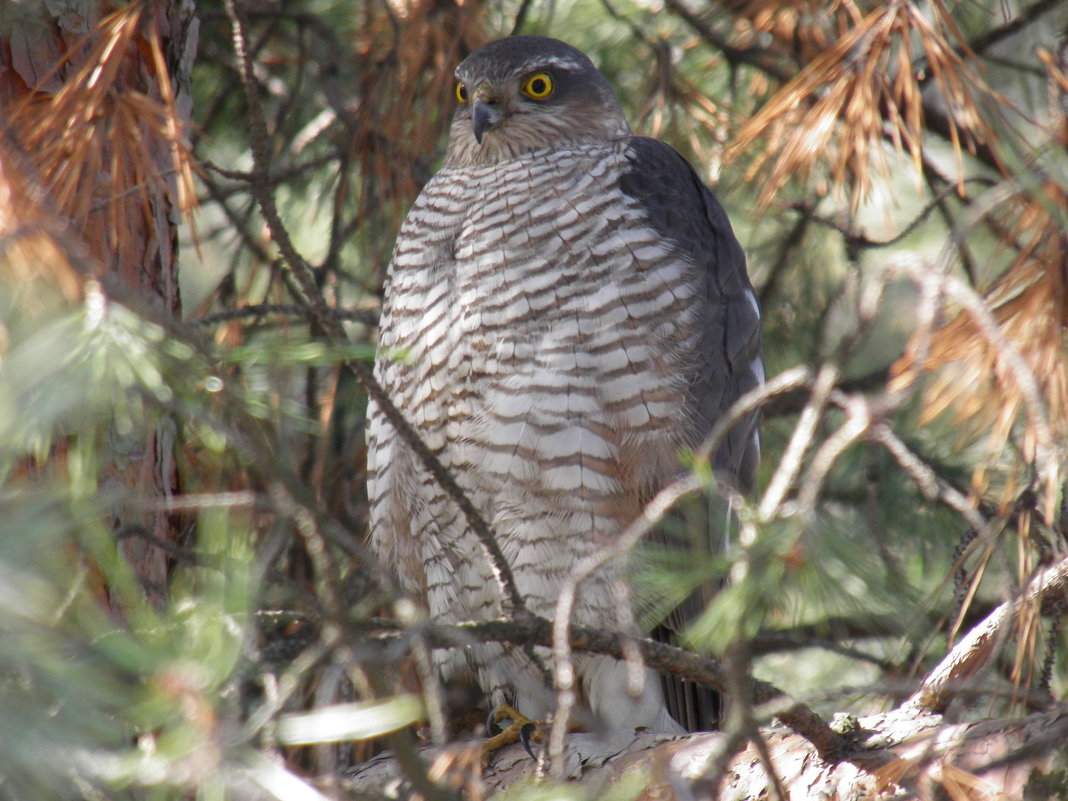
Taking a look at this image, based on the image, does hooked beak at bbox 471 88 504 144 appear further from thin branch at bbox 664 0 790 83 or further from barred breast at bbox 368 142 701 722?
thin branch at bbox 664 0 790 83

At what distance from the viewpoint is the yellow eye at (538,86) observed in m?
3.44

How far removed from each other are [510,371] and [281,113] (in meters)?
1.49

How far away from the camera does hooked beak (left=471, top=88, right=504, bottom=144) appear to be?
3.25m

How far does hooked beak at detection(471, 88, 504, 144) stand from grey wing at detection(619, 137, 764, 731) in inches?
16.4

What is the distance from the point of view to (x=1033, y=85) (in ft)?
Answer: 13.7

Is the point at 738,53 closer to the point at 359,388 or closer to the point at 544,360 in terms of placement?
the point at 544,360

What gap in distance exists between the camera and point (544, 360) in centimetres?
286

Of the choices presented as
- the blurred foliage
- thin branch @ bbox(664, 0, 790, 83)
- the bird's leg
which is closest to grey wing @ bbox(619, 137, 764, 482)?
the blurred foliage

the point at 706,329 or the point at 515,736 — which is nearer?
the point at 515,736

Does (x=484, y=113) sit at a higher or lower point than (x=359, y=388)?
higher

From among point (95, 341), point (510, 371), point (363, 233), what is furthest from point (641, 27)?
point (95, 341)

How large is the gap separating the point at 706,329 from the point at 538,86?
100 cm

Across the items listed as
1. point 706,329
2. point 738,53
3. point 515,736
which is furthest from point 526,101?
point 515,736

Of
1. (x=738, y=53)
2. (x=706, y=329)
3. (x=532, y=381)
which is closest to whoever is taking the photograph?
(x=532, y=381)
